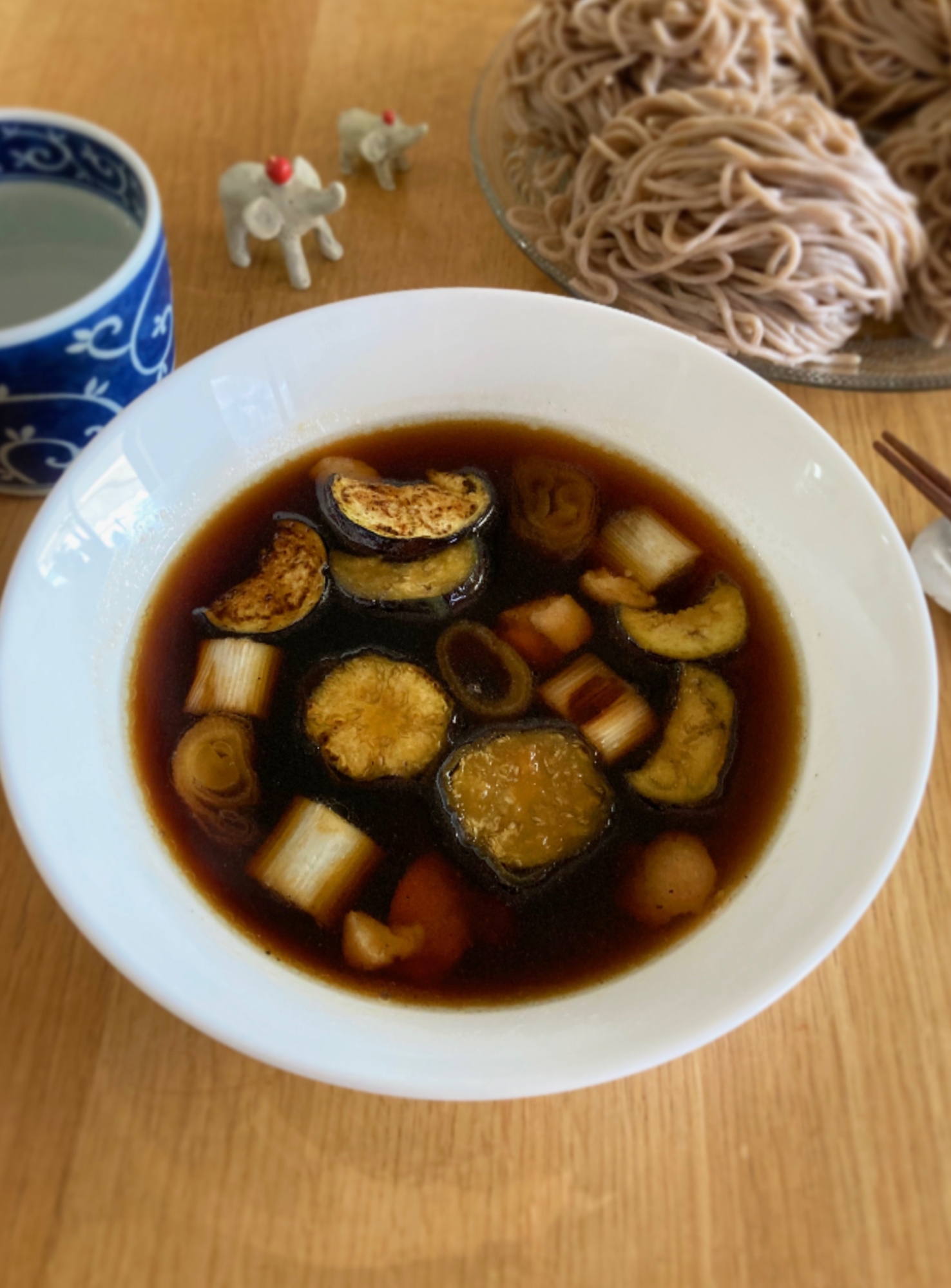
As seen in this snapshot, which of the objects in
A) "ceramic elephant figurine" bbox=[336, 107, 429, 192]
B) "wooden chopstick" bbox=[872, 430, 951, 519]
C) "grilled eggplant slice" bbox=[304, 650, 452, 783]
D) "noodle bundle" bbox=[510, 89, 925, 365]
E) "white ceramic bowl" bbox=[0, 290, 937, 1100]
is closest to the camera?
"white ceramic bowl" bbox=[0, 290, 937, 1100]

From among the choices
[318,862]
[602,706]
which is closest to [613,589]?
[602,706]

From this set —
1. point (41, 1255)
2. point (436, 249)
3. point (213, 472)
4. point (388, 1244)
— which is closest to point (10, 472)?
point (213, 472)

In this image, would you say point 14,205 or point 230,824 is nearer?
point 230,824

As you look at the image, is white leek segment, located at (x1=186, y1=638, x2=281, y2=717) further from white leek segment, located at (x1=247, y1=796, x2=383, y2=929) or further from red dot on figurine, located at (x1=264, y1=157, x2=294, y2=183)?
red dot on figurine, located at (x1=264, y1=157, x2=294, y2=183)

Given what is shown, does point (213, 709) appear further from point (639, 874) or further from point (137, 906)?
point (639, 874)

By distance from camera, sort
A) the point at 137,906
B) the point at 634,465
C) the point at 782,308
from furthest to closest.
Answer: the point at 782,308 < the point at 634,465 < the point at 137,906

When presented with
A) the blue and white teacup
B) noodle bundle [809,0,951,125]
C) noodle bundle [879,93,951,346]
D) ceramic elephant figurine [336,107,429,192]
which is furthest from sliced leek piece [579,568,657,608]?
noodle bundle [809,0,951,125]
